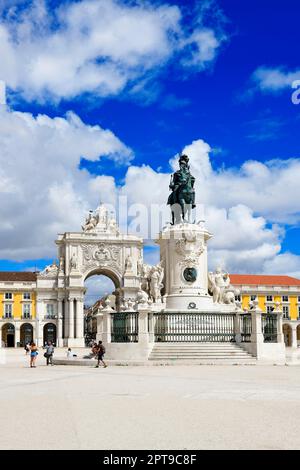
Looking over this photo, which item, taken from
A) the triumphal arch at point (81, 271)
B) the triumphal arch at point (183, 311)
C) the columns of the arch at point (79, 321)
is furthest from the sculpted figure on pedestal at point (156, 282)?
the columns of the arch at point (79, 321)

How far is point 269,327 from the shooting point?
2594 centimetres

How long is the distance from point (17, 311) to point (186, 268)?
65.7 metres

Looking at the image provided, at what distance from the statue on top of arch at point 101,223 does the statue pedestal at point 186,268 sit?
6653 centimetres

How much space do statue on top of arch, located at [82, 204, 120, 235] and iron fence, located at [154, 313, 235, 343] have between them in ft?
227

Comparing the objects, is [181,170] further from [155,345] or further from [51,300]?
[51,300]

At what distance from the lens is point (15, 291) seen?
291 ft

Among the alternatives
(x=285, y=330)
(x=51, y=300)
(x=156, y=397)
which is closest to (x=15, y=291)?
(x=51, y=300)

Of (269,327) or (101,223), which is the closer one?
(269,327)

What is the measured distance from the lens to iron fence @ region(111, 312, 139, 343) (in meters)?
24.7

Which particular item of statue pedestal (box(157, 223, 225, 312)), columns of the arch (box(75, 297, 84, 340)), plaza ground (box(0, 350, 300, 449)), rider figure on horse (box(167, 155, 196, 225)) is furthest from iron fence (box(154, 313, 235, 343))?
columns of the arch (box(75, 297, 84, 340))

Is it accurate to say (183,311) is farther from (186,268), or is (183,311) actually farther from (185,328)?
(186,268)

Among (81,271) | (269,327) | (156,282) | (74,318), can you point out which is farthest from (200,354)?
(81,271)

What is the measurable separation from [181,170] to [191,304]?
6.32m

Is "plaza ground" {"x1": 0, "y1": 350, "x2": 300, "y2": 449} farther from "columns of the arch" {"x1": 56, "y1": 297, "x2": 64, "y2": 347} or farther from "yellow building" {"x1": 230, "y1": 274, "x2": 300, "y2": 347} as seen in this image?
"columns of the arch" {"x1": 56, "y1": 297, "x2": 64, "y2": 347}
